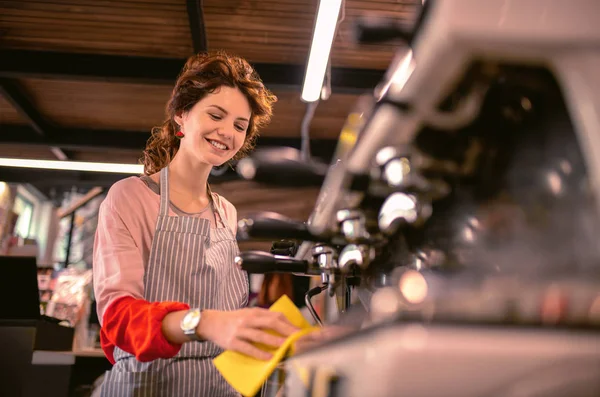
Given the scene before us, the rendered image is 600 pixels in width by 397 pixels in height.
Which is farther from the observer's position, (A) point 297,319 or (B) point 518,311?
(A) point 297,319

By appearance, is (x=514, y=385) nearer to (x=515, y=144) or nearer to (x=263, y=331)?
(x=515, y=144)

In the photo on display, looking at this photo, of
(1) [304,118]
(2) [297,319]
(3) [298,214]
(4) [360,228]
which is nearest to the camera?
(4) [360,228]

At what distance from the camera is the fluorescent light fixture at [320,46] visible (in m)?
2.61

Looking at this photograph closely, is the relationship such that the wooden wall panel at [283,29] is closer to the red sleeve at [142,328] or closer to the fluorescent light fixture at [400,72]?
the red sleeve at [142,328]

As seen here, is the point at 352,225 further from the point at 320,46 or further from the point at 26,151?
the point at 26,151

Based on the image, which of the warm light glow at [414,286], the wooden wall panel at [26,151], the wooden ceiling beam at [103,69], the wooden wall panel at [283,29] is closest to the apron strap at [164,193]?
the warm light glow at [414,286]

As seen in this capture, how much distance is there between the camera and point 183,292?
154cm

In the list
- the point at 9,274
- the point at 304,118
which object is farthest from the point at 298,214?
the point at 9,274

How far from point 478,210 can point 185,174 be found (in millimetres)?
1195

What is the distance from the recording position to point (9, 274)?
8.43 ft

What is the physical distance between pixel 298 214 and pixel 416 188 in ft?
20.4

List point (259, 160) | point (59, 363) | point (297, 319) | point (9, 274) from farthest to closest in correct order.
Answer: point (59, 363) < point (9, 274) < point (297, 319) < point (259, 160)

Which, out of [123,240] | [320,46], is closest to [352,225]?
[123,240]

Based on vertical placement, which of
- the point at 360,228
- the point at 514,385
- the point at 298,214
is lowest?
the point at 514,385
